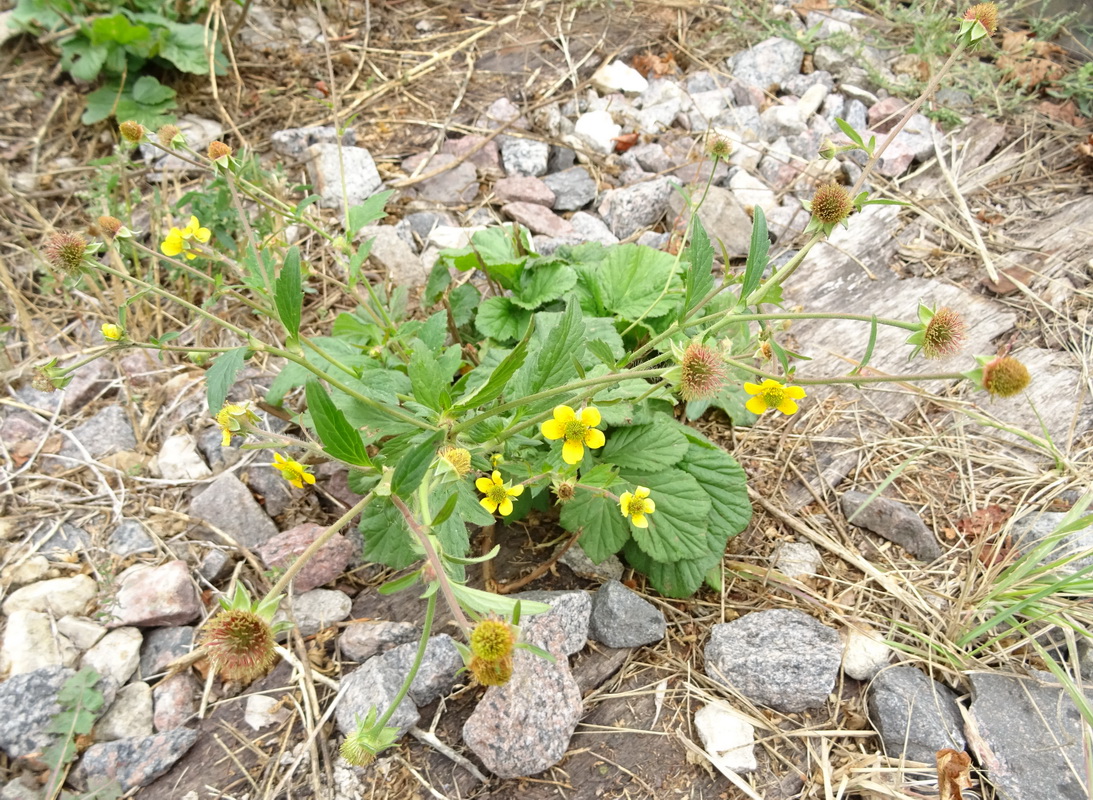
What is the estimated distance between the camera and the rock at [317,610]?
197 cm

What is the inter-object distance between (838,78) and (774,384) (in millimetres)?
2726

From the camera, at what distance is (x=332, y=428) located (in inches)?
55.7

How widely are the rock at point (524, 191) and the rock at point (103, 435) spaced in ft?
5.57

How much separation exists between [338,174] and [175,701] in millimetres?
2109

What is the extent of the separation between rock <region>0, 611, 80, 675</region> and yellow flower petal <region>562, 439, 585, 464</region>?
4.67 feet

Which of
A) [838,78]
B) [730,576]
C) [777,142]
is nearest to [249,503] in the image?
[730,576]

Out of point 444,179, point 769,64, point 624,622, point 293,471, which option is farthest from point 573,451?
point 769,64

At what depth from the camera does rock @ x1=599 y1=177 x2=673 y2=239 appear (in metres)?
3.02

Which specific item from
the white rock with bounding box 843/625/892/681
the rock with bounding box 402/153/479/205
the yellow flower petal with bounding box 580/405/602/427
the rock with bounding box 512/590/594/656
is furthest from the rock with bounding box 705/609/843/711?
the rock with bounding box 402/153/479/205

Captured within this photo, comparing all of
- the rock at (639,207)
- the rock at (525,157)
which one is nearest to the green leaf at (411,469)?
the rock at (639,207)

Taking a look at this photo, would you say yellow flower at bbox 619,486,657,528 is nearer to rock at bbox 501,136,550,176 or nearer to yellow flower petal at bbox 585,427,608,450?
yellow flower petal at bbox 585,427,608,450

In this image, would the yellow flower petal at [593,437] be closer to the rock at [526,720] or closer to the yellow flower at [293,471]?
the rock at [526,720]

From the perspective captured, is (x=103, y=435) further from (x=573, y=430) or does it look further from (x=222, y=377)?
(x=573, y=430)

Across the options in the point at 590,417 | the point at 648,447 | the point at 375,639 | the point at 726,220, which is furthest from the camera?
the point at 726,220
